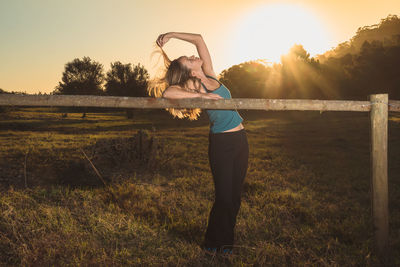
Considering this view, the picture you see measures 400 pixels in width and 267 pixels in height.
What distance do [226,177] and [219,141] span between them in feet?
1.39

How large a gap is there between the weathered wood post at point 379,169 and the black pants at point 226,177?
1696 millimetres

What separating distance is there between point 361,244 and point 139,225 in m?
3.31

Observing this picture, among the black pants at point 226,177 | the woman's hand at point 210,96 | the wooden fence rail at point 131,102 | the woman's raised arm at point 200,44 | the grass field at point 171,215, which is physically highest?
the woman's raised arm at point 200,44

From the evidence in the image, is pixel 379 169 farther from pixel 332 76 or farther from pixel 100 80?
pixel 100 80

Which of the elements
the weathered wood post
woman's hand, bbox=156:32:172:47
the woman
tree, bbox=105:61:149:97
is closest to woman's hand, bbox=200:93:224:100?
the woman

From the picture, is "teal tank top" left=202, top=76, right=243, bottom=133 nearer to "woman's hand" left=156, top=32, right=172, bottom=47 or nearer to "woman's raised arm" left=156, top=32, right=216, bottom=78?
"woman's raised arm" left=156, top=32, right=216, bottom=78

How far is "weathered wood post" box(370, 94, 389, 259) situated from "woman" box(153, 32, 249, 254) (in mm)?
1696

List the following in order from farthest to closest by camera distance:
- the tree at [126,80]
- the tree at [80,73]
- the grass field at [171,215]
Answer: the tree at [80,73] → the tree at [126,80] → the grass field at [171,215]

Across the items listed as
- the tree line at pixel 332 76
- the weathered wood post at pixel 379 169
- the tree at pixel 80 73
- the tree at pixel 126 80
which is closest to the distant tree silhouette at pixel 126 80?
the tree at pixel 126 80

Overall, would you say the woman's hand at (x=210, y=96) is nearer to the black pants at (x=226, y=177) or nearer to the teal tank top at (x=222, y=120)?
the teal tank top at (x=222, y=120)

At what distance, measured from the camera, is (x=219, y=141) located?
3.16 metres

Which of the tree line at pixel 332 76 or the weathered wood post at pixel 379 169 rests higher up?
the tree line at pixel 332 76

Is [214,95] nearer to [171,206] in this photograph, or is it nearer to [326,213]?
[171,206]

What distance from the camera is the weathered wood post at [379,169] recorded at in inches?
137
